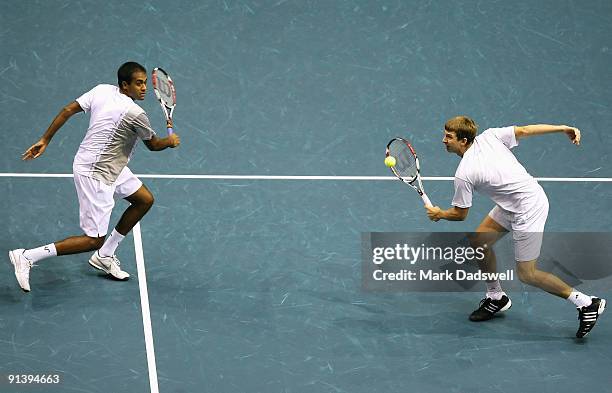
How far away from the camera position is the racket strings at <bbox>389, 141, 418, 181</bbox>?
30.3ft

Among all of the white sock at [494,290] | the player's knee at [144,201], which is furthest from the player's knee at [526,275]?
the player's knee at [144,201]

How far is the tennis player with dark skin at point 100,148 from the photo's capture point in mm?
9133

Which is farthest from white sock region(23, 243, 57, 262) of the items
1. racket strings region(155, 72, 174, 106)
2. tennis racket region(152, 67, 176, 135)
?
racket strings region(155, 72, 174, 106)

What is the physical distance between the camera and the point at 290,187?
11047 millimetres

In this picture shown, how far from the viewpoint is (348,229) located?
34.4 ft

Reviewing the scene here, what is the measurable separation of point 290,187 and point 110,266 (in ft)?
7.01

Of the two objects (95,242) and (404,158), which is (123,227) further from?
(404,158)

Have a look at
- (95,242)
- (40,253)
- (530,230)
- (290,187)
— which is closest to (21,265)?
(40,253)

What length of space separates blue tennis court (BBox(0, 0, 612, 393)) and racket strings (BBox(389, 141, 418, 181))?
3.40ft

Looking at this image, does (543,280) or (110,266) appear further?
(110,266)

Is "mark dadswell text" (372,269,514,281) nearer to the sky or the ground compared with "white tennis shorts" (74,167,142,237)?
nearer to the ground

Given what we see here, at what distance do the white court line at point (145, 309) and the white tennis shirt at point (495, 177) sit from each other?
2.50 meters

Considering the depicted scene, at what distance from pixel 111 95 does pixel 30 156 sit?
2.64 ft

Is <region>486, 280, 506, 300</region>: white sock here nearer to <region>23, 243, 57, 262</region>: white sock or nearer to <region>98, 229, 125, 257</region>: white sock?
<region>98, 229, 125, 257</region>: white sock
